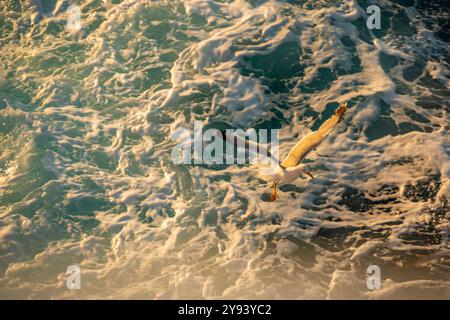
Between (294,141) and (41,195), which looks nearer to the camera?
(41,195)

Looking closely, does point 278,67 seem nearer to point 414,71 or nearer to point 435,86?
point 414,71

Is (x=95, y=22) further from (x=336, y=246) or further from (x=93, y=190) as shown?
(x=336, y=246)

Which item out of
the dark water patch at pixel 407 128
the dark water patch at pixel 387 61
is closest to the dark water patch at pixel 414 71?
the dark water patch at pixel 387 61

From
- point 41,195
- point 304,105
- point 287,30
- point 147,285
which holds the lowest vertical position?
point 147,285

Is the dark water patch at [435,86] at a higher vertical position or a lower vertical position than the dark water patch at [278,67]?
lower

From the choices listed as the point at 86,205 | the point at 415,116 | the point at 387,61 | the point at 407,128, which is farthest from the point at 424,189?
the point at 86,205

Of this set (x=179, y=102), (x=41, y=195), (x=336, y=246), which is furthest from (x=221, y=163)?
(x=41, y=195)

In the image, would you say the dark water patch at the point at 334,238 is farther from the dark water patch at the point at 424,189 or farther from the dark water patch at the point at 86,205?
the dark water patch at the point at 86,205
